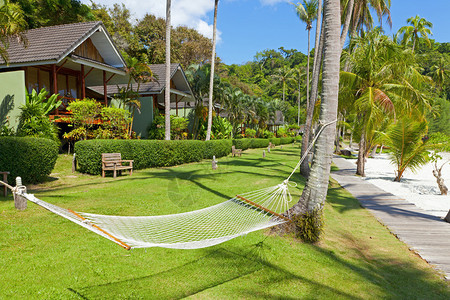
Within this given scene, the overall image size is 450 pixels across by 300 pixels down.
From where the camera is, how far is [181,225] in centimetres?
460

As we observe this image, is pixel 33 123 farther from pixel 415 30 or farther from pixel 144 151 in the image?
pixel 415 30

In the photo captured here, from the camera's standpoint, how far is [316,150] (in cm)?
490

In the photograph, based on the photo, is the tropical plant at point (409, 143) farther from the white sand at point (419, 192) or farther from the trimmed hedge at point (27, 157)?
the trimmed hedge at point (27, 157)

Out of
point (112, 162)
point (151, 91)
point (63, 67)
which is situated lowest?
point (112, 162)

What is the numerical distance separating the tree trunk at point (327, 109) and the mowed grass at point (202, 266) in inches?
31.4

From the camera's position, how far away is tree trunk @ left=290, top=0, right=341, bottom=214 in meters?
4.77

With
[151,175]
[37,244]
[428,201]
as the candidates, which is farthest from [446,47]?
[37,244]

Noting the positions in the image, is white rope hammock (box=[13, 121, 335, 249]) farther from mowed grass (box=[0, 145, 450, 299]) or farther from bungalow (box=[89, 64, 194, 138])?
bungalow (box=[89, 64, 194, 138])

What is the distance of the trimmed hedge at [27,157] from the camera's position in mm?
6617

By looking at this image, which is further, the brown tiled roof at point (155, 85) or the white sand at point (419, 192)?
the brown tiled roof at point (155, 85)

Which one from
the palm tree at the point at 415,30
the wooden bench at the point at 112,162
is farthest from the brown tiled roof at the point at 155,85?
the palm tree at the point at 415,30

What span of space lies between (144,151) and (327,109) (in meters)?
7.97

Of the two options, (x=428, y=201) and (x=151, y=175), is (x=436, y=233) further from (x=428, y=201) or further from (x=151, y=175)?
(x=151, y=175)

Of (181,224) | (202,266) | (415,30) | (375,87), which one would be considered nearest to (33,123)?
(181,224)
